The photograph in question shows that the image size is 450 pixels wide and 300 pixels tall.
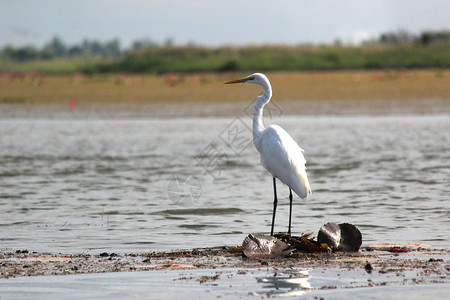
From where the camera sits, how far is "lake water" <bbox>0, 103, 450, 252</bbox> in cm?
1034

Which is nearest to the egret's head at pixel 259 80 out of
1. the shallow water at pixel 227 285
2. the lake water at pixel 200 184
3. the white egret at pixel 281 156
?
the white egret at pixel 281 156

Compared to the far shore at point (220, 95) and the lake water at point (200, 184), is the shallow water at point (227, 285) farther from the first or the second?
the far shore at point (220, 95)

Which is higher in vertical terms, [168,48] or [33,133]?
[168,48]

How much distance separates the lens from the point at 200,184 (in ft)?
50.8

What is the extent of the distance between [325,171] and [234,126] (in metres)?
10.6

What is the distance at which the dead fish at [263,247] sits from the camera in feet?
27.9

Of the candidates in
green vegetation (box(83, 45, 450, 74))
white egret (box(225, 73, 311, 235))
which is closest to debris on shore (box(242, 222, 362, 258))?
white egret (box(225, 73, 311, 235))

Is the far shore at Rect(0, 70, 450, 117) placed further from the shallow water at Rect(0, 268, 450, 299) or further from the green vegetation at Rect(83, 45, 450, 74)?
the shallow water at Rect(0, 268, 450, 299)

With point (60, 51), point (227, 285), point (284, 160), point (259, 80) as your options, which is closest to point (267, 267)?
point (227, 285)

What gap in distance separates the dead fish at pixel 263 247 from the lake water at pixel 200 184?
1.03m

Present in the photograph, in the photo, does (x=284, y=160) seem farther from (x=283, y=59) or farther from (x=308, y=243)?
(x=283, y=59)

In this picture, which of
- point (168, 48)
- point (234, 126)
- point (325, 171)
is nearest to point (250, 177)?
point (325, 171)

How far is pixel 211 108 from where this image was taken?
3266 cm

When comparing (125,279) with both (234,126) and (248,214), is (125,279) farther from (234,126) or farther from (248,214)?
(234,126)
